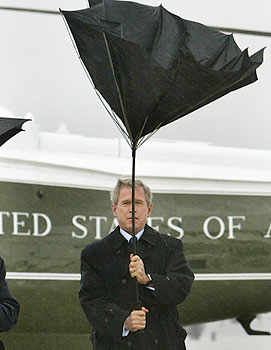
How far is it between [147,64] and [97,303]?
2.33ft

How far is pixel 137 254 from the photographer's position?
6.93 ft

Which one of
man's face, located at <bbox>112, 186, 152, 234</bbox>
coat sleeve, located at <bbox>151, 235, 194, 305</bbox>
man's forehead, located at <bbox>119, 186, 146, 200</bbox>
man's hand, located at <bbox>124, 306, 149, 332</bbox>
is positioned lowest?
man's hand, located at <bbox>124, 306, 149, 332</bbox>

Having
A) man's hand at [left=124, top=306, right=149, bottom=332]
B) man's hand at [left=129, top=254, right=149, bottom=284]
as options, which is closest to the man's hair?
man's hand at [left=129, top=254, right=149, bottom=284]

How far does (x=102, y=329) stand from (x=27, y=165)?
1168 mm

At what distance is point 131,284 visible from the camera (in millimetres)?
2094

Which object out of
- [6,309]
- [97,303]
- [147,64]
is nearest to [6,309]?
[6,309]

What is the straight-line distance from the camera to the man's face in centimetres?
209

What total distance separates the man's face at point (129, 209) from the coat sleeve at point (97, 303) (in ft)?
0.43

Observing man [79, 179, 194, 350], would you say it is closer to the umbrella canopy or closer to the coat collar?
the coat collar

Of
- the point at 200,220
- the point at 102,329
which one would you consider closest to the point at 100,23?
the point at 102,329

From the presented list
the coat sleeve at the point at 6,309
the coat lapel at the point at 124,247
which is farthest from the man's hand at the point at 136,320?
the coat sleeve at the point at 6,309

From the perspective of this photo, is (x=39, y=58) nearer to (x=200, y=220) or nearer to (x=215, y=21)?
(x=215, y=21)

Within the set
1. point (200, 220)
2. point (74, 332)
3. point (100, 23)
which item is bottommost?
point (74, 332)

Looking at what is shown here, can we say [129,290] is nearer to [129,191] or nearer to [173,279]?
[173,279]
